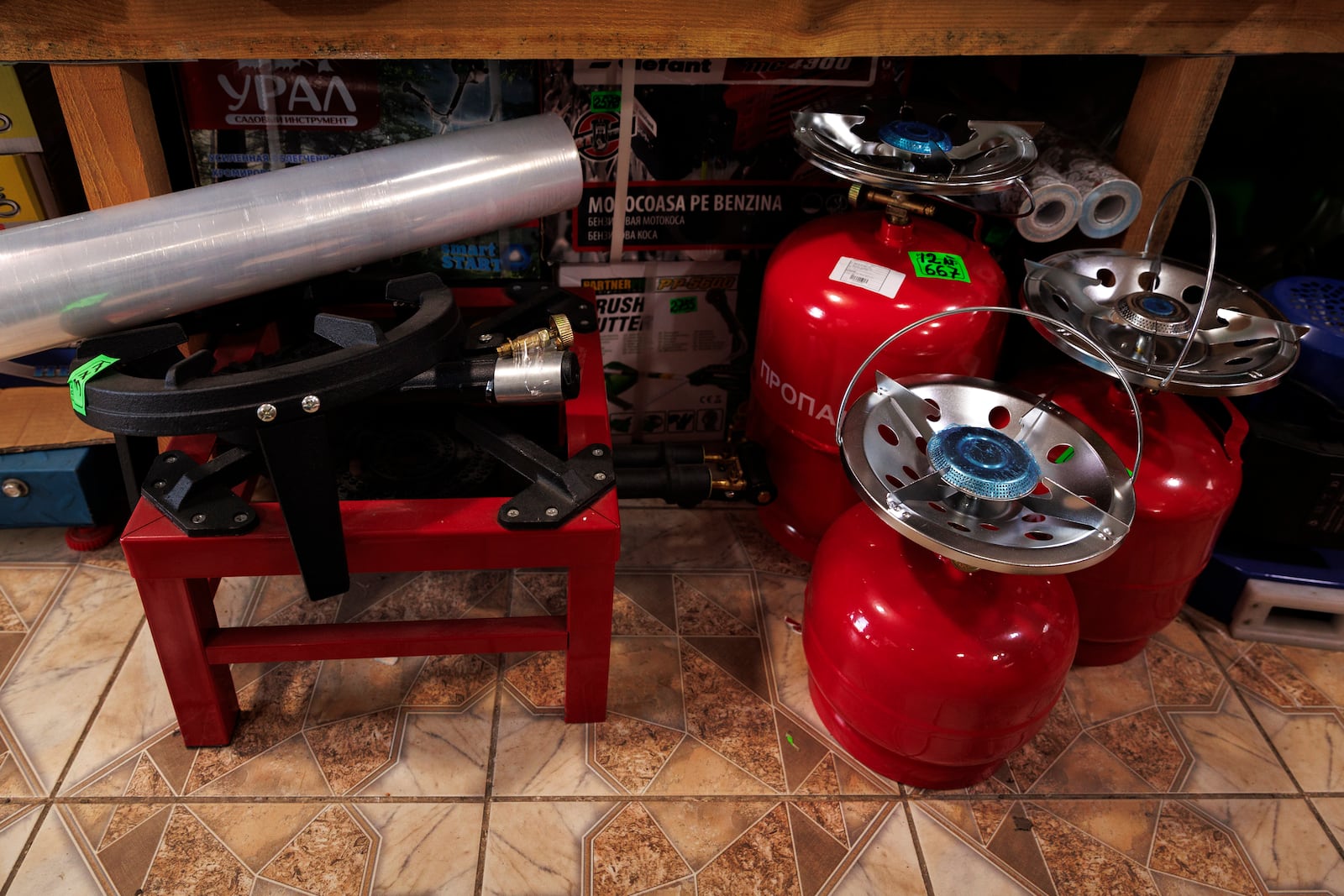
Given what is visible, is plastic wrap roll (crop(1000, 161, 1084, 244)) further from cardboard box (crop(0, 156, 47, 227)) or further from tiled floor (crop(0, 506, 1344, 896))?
cardboard box (crop(0, 156, 47, 227))

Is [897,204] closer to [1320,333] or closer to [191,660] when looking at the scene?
[1320,333]

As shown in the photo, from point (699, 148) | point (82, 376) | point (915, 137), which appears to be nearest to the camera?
point (82, 376)

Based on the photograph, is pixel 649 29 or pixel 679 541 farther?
pixel 679 541

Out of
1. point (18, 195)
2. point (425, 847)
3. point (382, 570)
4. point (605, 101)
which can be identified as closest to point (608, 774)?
point (425, 847)

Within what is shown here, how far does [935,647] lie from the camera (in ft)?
3.86

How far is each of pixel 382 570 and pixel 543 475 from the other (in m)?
0.23

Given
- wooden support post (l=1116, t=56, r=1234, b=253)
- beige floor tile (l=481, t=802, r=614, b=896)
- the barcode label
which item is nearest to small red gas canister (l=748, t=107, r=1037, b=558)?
the barcode label

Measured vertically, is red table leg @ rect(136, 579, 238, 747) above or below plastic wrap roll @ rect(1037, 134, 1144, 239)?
below

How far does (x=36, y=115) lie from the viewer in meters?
1.41

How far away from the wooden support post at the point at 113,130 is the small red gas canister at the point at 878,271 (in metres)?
0.91

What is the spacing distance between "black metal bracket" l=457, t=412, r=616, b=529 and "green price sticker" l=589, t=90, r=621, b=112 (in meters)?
0.60

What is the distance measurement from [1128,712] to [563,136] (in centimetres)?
124

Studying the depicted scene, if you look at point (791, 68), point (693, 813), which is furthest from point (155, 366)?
point (791, 68)

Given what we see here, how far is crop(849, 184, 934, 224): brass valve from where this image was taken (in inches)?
55.7
